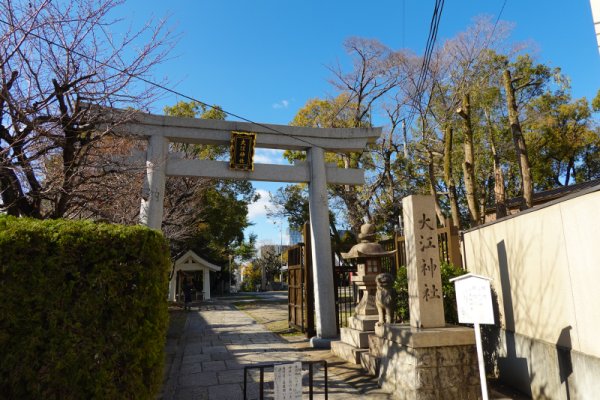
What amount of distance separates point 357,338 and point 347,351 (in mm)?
371

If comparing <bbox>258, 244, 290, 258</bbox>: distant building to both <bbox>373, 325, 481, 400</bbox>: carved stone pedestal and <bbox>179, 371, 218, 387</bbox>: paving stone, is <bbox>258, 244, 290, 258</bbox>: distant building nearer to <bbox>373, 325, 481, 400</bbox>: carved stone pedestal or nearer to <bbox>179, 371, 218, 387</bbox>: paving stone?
<bbox>179, 371, 218, 387</bbox>: paving stone

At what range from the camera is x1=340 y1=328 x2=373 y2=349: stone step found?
7770 millimetres

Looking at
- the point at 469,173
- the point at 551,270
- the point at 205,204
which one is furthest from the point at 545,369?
the point at 205,204

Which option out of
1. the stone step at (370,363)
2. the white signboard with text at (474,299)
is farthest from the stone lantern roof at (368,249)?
the white signboard with text at (474,299)

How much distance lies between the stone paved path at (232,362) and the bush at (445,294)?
1469 mm

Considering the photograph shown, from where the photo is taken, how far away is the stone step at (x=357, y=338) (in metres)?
7.77

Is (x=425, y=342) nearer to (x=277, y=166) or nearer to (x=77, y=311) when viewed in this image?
(x=77, y=311)

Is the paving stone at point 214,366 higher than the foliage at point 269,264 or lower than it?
lower

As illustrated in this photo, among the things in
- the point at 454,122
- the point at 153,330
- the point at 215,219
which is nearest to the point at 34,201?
the point at 153,330

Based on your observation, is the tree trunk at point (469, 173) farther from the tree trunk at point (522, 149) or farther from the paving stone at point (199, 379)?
the paving stone at point (199, 379)

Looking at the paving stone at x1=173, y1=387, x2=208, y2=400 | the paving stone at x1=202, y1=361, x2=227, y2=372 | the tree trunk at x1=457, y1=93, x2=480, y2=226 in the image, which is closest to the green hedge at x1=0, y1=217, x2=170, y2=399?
the paving stone at x1=173, y1=387, x2=208, y2=400

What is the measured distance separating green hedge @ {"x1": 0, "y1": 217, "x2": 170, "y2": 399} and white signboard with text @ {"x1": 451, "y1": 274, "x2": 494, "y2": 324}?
3853mm

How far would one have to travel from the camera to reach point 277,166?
34.8 feet

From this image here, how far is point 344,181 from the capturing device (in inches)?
434
